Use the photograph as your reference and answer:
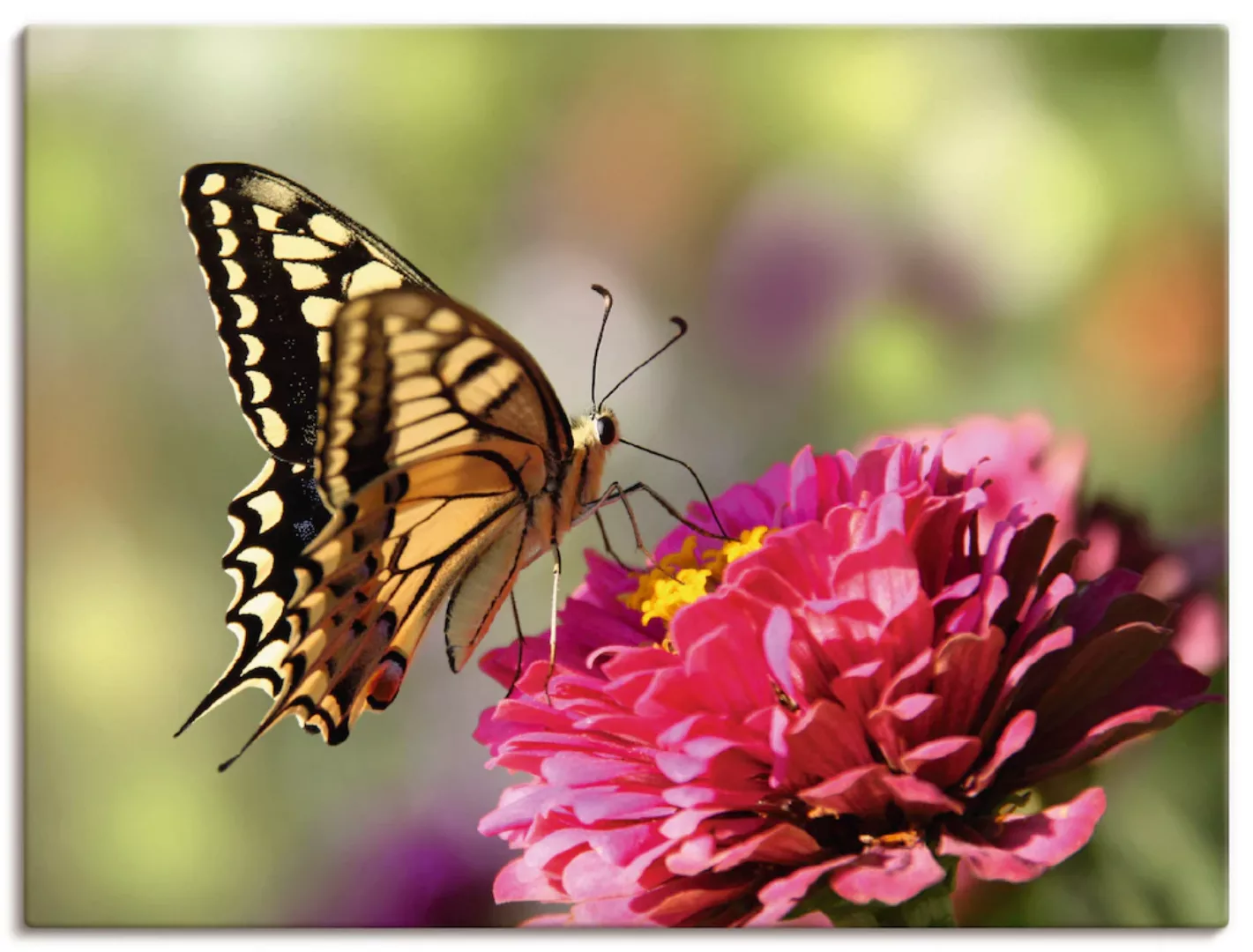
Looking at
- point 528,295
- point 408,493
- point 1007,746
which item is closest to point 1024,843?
point 1007,746

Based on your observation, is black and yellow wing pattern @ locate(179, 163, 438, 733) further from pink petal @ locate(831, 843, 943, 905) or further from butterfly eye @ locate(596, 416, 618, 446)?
pink petal @ locate(831, 843, 943, 905)

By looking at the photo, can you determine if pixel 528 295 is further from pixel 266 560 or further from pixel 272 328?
pixel 266 560

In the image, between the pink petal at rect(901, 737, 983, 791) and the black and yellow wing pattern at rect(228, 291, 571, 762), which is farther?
the black and yellow wing pattern at rect(228, 291, 571, 762)

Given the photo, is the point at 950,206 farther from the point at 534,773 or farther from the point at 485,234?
the point at 534,773

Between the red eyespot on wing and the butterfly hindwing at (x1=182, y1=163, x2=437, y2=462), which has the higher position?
the butterfly hindwing at (x1=182, y1=163, x2=437, y2=462)

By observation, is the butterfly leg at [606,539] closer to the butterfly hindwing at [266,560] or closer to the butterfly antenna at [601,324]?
the butterfly antenna at [601,324]

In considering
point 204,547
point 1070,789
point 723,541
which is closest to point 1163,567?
point 1070,789

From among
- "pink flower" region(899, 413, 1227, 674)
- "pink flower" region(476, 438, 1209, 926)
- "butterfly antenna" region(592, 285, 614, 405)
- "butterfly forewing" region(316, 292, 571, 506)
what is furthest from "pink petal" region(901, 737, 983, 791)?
"butterfly antenna" region(592, 285, 614, 405)
